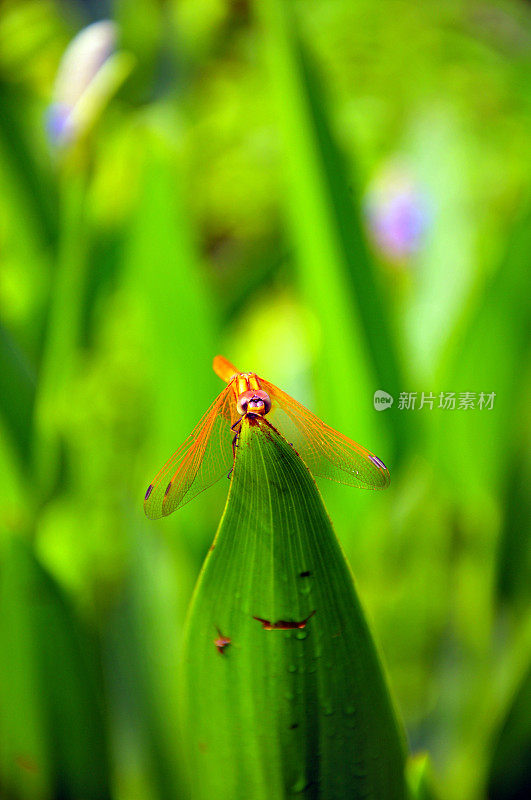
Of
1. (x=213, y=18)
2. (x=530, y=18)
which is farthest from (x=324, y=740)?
(x=530, y=18)

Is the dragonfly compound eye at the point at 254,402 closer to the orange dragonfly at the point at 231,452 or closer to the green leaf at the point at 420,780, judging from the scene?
the orange dragonfly at the point at 231,452

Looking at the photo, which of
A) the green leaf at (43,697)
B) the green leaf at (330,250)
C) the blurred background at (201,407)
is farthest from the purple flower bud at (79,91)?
the green leaf at (43,697)

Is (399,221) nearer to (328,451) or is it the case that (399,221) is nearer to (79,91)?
(79,91)

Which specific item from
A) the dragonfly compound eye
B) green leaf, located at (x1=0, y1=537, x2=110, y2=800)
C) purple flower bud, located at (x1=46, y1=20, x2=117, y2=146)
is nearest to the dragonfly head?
the dragonfly compound eye

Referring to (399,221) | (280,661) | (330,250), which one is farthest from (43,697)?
(399,221)

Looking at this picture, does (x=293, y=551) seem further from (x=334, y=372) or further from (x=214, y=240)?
(x=214, y=240)

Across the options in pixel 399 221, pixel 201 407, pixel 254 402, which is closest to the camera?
pixel 254 402

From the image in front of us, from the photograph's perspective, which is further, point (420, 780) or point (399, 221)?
point (399, 221)

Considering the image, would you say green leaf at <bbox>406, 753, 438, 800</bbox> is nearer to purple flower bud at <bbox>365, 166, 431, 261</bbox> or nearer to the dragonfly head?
the dragonfly head
